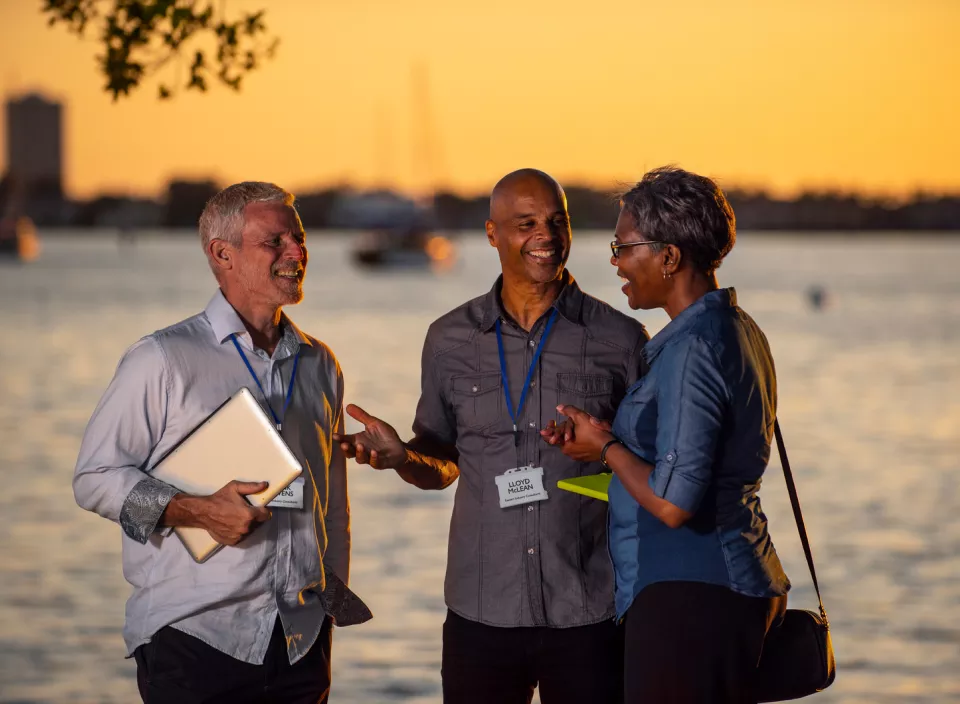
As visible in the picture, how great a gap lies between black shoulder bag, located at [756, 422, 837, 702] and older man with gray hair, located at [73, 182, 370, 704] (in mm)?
1220

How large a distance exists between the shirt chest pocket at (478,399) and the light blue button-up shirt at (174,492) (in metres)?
0.63

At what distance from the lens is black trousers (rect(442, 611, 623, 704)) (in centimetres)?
421

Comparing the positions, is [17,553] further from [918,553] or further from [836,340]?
[836,340]

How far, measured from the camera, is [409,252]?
104562mm

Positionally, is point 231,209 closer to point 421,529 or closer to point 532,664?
point 532,664

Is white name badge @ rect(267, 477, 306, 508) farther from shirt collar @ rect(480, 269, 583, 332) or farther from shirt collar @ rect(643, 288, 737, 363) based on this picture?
shirt collar @ rect(643, 288, 737, 363)

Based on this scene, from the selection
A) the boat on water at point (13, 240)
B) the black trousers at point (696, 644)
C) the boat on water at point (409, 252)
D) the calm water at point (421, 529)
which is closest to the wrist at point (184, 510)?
the black trousers at point (696, 644)

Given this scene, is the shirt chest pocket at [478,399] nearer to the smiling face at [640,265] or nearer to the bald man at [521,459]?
the bald man at [521,459]

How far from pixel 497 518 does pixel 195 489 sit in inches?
40.1

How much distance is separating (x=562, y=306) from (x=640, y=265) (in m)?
0.77

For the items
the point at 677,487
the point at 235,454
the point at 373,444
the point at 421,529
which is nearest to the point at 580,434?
the point at 677,487

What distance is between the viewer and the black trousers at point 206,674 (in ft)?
12.2

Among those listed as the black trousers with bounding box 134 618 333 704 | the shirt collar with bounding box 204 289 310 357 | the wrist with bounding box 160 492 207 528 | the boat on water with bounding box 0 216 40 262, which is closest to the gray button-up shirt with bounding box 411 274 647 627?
the black trousers with bounding box 134 618 333 704

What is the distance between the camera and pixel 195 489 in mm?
3705
